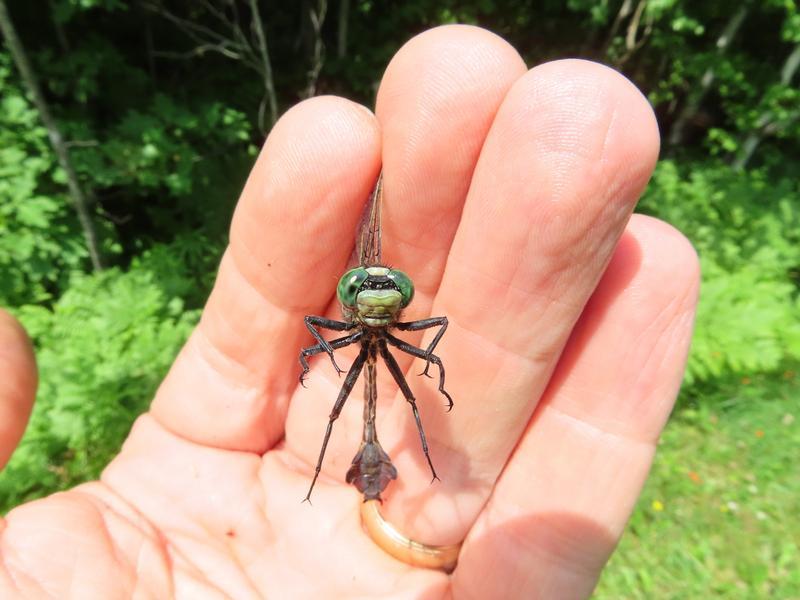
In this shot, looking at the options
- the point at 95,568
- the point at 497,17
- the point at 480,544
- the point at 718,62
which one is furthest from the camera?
the point at 497,17

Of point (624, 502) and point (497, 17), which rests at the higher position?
point (497, 17)

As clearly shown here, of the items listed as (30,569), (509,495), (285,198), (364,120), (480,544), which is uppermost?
(364,120)

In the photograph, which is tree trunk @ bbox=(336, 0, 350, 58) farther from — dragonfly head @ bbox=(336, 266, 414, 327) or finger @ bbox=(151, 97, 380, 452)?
Answer: dragonfly head @ bbox=(336, 266, 414, 327)

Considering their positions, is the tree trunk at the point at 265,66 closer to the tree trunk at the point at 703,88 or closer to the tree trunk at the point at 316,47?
the tree trunk at the point at 316,47

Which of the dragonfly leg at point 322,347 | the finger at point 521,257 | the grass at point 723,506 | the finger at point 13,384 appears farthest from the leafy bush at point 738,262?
the finger at point 13,384

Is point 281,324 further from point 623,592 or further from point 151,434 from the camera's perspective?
point 623,592

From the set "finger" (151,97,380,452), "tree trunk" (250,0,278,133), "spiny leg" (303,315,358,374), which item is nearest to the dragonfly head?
"spiny leg" (303,315,358,374)

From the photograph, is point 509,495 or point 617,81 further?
point 509,495

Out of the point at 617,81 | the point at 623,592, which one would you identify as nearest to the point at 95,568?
the point at 617,81
